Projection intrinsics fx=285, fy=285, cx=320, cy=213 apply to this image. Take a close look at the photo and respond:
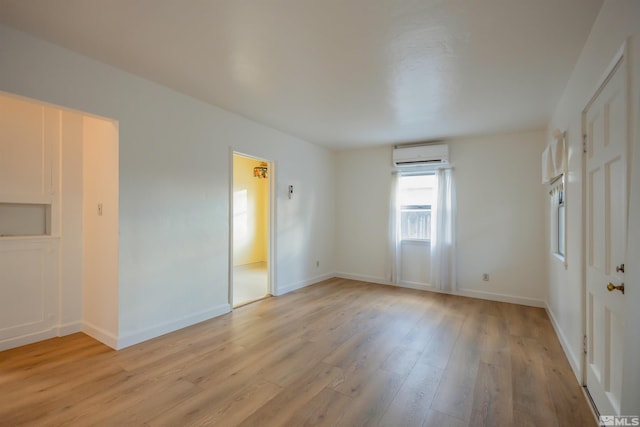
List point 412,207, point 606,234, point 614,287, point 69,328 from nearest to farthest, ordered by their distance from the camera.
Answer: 1. point 614,287
2. point 606,234
3. point 69,328
4. point 412,207

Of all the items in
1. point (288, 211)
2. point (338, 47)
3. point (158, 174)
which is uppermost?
point (338, 47)

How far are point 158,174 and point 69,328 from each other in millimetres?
1889

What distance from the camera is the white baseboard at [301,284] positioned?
458 centimetres

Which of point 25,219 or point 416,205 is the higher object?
point 416,205

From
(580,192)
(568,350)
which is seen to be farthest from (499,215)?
(580,192)

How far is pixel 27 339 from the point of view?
9.02 ft

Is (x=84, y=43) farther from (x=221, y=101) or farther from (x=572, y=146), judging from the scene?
(x=572, y=146)

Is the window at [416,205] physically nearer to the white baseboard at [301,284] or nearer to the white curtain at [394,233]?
the white curtain at [394,233]

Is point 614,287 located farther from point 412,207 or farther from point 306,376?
point 412,207

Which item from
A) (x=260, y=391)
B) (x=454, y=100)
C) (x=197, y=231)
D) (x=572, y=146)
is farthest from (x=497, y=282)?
(x=197, y=231)

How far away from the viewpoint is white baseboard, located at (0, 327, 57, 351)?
262cm

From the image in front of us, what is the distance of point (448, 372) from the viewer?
7.73ft

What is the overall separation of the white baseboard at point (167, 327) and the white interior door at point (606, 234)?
3498 millimetres

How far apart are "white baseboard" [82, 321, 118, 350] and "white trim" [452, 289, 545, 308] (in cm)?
461
